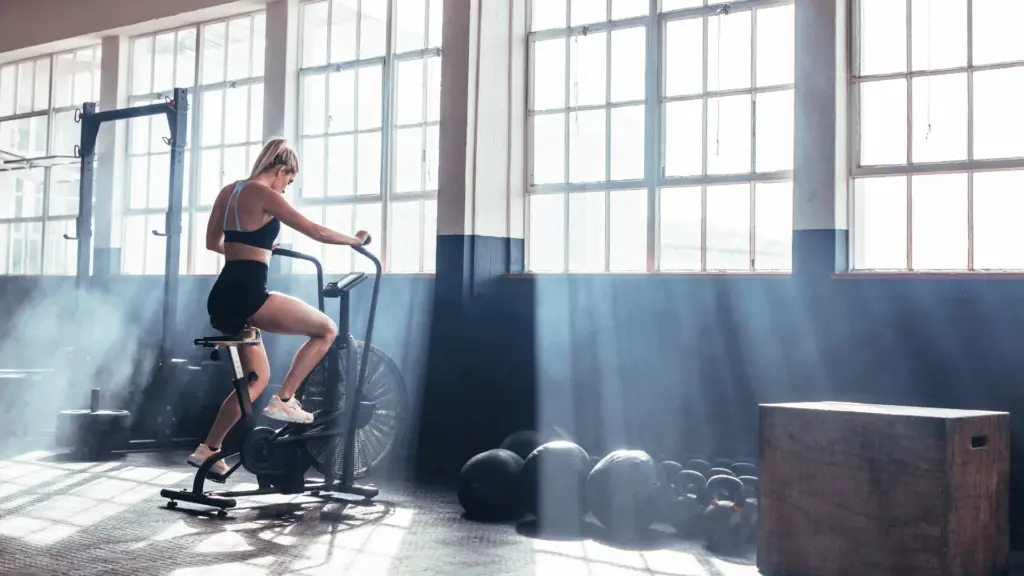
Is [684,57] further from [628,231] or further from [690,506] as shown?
[690,506]

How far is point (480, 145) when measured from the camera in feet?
21.1

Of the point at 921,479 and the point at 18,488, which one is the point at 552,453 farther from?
the point at 18,488

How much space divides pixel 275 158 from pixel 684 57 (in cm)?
258

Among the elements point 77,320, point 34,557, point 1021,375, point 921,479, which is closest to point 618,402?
point 1021,375

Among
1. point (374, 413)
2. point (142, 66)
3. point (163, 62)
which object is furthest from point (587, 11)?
point (142, 66)

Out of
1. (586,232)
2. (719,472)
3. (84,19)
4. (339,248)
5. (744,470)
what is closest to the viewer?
(719,472)

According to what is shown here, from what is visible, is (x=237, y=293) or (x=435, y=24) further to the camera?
(x=435, y=24)

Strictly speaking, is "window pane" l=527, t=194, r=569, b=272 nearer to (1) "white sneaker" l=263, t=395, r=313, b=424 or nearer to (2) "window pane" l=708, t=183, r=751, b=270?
(2) "window pane" l=708, t=183, r=751, b=270

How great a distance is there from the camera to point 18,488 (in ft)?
17.9

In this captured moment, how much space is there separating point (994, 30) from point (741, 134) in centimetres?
140

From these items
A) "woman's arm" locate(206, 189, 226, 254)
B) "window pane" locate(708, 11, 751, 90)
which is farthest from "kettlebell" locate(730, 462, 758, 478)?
"woman's arm" locate(206, 189, 226, 254)

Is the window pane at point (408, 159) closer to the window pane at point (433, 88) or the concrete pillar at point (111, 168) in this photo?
the window pane at point (433, 88)

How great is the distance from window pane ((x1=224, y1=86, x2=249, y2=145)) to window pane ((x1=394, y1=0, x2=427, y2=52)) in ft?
5.59

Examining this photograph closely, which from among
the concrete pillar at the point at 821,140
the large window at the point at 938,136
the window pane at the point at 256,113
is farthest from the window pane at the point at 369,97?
the large window at the point at 938,136
